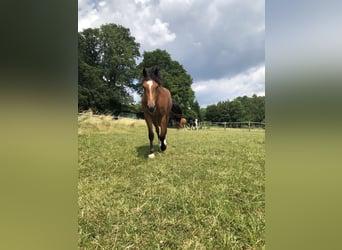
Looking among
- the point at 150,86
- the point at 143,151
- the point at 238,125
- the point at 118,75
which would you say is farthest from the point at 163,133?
the point at 118,75

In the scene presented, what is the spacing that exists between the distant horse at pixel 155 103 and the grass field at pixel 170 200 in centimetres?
33

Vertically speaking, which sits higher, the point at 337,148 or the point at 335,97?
the point at 335,97

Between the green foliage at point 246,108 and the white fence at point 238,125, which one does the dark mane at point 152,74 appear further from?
the white fence at point 238,125

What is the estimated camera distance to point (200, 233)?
1051 millimetres

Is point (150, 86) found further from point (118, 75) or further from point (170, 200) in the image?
point (118, 75)

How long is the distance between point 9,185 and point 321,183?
0.69 m

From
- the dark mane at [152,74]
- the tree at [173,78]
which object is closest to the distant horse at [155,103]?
the dark mane at [152,74]

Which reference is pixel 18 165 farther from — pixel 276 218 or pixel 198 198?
pixel 198 198

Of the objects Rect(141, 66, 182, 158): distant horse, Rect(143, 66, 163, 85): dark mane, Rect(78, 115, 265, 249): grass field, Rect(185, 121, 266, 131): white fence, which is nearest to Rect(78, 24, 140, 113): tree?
Rect(185, 121, 266, 131): white fence

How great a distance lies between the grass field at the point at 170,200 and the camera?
1.02 m

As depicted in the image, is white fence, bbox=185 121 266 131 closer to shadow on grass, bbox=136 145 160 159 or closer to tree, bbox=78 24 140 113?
shadow on grass, bbox=136 145 160 159

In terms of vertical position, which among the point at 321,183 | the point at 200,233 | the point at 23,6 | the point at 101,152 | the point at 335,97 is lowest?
the point at 200,233

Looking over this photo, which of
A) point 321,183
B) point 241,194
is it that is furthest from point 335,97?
point 241,194

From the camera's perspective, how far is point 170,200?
142cm
